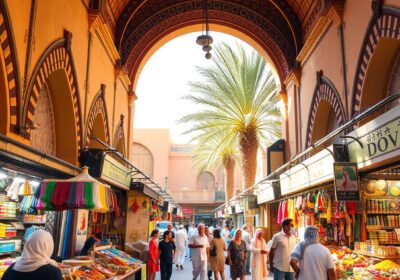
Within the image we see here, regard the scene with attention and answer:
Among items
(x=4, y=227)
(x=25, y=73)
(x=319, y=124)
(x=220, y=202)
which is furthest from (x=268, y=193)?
(x=220, y=202)

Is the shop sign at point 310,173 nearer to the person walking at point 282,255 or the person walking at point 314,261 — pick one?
the person walking at point 282,255

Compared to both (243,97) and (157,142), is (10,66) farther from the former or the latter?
(157,142)

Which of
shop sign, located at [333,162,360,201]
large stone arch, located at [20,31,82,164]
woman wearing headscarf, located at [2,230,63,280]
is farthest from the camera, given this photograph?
large stone arch, located at [20,31,82,164]

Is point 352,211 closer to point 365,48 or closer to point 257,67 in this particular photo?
point 365,48

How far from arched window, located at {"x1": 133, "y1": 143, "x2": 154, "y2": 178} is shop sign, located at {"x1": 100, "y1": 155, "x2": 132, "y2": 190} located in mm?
30732

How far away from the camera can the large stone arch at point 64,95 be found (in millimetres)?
7211

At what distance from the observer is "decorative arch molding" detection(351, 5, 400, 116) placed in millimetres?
6617

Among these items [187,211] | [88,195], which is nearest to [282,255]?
[88,195]

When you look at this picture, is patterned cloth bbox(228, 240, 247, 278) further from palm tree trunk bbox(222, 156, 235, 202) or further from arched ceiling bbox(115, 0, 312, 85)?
palm tree trunk bbox(222, 156, 235, 202)

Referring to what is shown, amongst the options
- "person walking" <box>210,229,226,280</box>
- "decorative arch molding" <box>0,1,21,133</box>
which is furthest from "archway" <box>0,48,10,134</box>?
"person walking" <box>210,229,226,280</box>

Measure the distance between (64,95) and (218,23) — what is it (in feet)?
25.2

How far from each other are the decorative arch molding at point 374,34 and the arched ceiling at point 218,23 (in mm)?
4940

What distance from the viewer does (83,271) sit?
6141mm

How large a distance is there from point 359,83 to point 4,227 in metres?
7.75
